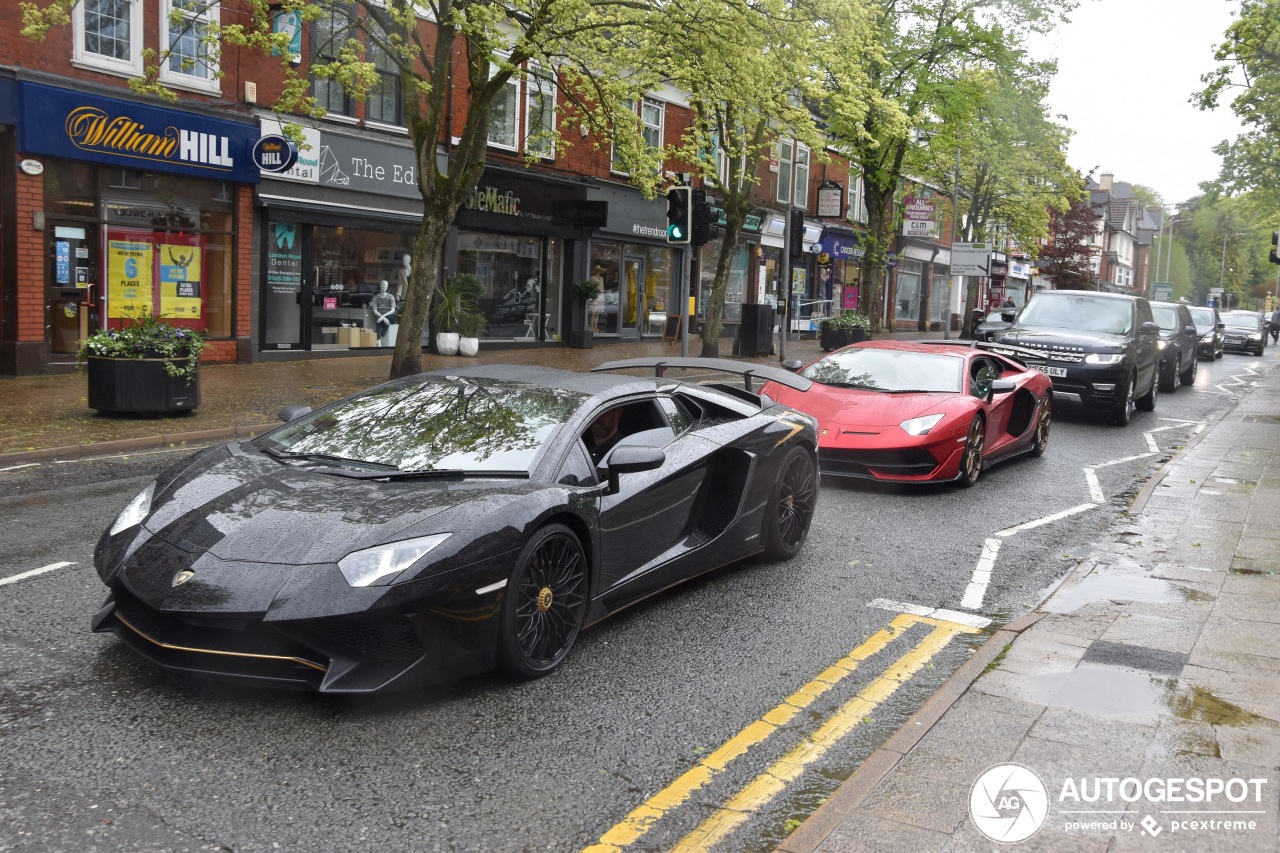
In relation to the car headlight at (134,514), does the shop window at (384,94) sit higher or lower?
higher

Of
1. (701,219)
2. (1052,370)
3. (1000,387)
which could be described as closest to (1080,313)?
(1052,370)

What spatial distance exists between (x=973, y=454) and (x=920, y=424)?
0.92 meters

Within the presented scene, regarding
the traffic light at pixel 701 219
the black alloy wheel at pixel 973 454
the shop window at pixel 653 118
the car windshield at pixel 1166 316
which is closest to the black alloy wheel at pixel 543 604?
the black alloy wheel at pixel 973 454

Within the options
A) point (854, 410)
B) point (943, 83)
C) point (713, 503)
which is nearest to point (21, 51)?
point (854, 410)

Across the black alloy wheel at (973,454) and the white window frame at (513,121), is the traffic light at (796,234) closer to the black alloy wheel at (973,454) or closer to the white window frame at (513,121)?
the white window frame at (513,121)

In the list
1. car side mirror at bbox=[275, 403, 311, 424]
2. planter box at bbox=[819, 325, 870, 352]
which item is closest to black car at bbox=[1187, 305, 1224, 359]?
planter box at bbox=[819, 325, 870, 352]

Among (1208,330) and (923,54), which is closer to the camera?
(923,54)

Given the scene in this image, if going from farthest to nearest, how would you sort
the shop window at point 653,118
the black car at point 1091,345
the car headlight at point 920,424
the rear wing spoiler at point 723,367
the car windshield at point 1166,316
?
the shop window at point 653,118 < the car windshield at point 1166,316 < the black car at point 1091,345 < the car headlight at point 920,424 < the rear wing spoiler at point 723,367

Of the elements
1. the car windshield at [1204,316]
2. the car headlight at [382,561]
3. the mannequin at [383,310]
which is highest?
the car windshield at [1204,316]

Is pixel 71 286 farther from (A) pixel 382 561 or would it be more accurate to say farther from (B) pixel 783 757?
(B) pixel 783 757

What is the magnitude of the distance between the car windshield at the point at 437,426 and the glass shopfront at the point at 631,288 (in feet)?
72.5

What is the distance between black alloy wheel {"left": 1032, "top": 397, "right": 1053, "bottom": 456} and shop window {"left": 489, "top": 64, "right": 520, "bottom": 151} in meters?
15.3

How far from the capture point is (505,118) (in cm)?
2458

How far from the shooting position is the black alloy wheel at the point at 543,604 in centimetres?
440
